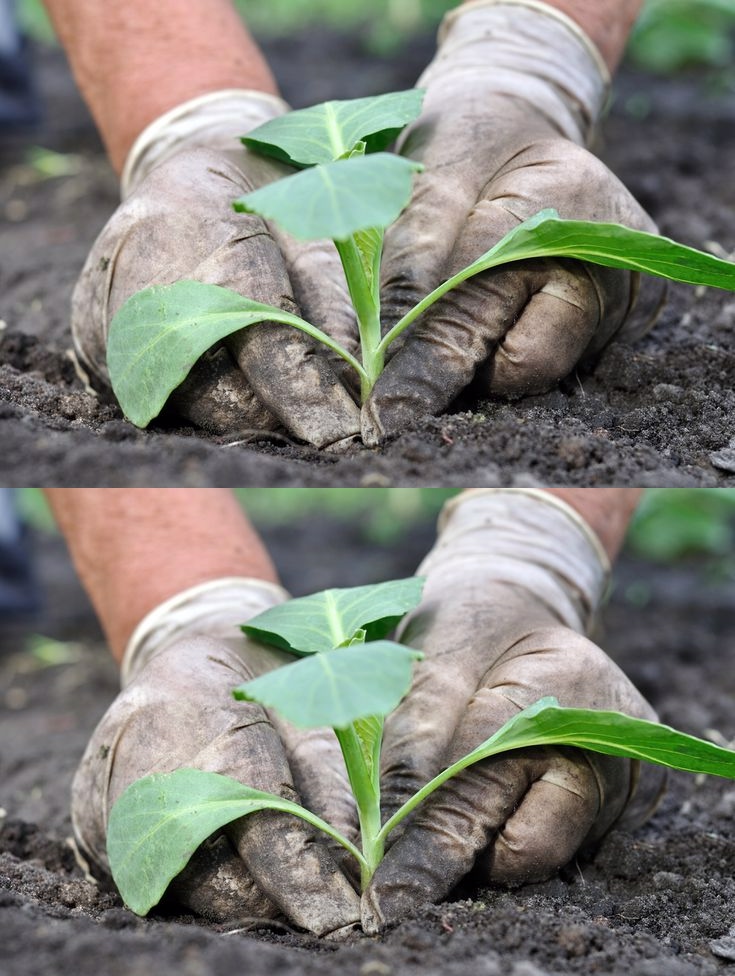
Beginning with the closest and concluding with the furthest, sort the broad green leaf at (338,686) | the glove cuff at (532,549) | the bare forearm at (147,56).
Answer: the broad green leaf at (338,686) → the glove cuff at (532,549) → the bare forearm at (147,56)

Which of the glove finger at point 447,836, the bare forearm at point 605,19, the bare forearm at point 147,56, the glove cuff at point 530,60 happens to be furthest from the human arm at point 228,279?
the bare forearm at point 605,19

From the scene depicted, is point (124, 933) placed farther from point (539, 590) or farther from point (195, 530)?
point (195, 530)

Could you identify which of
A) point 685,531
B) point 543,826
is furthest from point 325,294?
Result: point 685,531

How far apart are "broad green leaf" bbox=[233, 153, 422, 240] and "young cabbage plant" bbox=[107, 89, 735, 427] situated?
133 millimetres

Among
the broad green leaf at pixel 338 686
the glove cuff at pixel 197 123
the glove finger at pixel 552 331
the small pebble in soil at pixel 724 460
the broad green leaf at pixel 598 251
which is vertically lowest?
the small pebble in soil at pixel 724 460

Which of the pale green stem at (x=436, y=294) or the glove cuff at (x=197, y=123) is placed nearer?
the pale green stem at (x=436, y=294)

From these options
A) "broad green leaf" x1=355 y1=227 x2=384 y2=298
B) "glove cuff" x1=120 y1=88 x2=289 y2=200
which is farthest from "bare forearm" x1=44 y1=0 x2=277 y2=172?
"broad green leaf" x1=355 y1=227 x2=384 y2=298

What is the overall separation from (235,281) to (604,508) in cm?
78

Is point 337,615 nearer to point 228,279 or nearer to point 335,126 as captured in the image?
point 228,279

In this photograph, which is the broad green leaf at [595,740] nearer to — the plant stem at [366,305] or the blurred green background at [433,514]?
the plant stem at [366,305]

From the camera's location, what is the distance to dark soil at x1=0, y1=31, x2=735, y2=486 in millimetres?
1426

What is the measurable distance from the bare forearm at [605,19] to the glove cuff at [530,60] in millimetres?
27

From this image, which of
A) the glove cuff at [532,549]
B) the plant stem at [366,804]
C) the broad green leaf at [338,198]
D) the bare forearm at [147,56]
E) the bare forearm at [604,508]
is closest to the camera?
the broad green leaf at [338,198]

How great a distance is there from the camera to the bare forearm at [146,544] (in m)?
2.06
